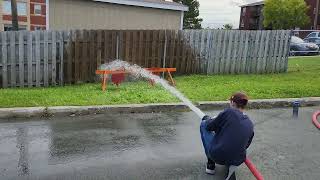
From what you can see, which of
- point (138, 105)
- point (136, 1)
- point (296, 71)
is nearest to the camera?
point (138, 105)

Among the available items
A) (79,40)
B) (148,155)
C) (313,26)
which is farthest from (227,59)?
(313,26)

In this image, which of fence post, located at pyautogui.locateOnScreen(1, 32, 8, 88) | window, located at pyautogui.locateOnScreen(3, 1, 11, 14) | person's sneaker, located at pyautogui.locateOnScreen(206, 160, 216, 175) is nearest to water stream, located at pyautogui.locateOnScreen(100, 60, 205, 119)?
fence post, located at pyautogui.locateOnScreen(1, 32, 8, 88)

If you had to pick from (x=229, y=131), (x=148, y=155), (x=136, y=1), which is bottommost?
Answer: (x=148, y=155)

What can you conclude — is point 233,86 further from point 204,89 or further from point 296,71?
point 296,71

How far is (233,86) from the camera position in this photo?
40.1ft

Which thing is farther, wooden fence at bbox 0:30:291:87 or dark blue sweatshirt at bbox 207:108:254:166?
wooden fence at bbox 0:30:291:87

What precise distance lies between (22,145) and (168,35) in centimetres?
824

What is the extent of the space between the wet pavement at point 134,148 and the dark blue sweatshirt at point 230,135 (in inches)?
21.7

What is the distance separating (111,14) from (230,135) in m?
20.6

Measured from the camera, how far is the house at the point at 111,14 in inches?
899

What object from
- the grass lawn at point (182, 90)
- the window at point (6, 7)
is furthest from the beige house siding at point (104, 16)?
the window at point (6, 7)

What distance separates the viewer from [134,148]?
22.5 feet

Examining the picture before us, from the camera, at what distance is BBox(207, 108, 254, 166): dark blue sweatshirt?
5.28 meters

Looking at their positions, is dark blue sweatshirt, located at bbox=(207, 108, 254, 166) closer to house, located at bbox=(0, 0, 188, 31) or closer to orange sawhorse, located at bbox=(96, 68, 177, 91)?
orange sawhorse, located at bbox=(96, 68, 177, 91)
